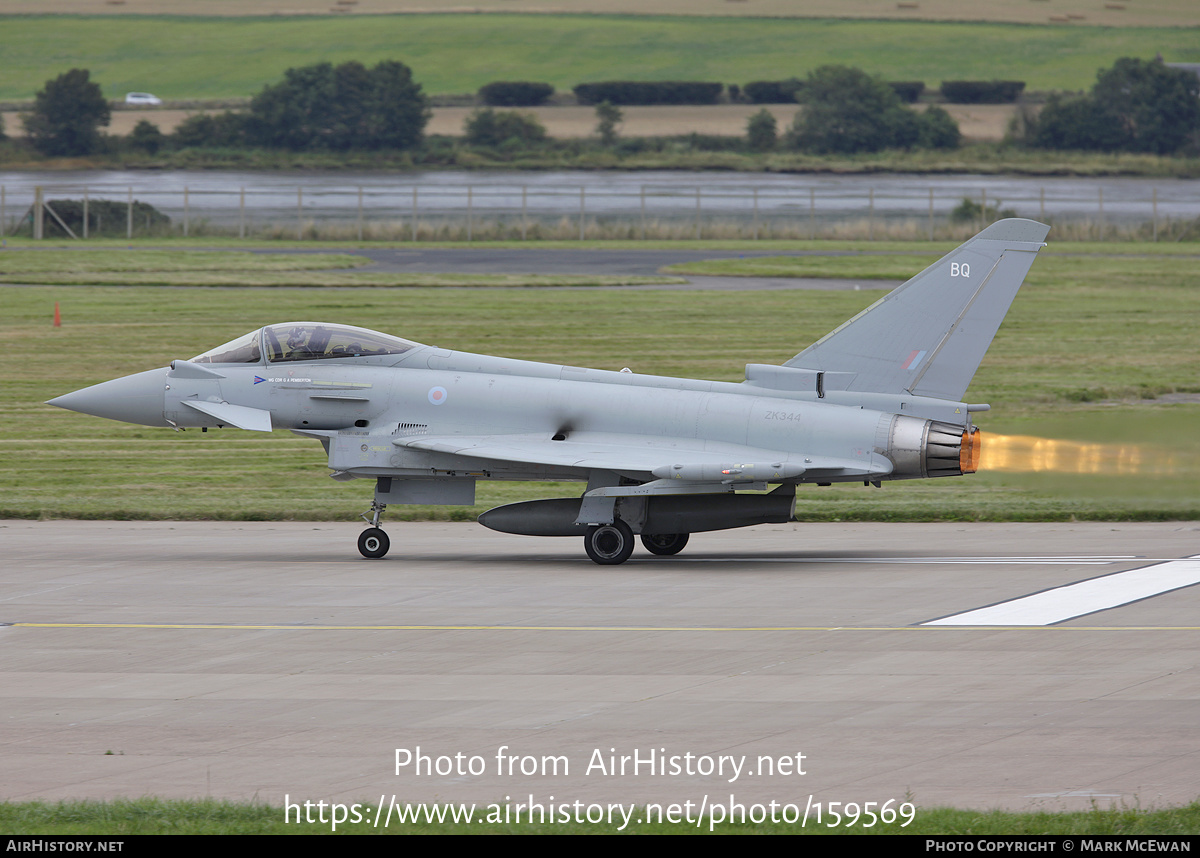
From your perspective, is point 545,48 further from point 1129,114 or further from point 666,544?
point 666,544

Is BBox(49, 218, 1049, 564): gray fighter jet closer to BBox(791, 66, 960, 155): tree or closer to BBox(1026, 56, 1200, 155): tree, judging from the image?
BBox(791, 66, 960, 155): tree

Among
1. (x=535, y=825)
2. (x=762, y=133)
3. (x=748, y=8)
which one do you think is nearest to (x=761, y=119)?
(x=762, y=133)

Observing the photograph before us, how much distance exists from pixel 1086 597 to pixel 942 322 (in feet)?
13.2

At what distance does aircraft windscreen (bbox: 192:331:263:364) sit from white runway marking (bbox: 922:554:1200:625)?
9.65 m

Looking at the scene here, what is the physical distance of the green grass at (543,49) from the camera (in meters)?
135

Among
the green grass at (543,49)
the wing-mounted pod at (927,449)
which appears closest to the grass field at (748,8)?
the green grass at (543,49)

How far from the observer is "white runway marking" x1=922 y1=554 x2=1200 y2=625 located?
13.8 metres

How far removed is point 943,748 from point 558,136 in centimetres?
10956

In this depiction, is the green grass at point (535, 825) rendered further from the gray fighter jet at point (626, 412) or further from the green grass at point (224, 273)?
the green grass at point (224, 273)

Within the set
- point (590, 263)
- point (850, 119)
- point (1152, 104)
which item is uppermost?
point (1152, 104)

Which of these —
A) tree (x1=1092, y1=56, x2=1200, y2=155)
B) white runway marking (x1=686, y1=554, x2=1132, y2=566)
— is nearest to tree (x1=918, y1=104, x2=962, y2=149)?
tree (x1=1092, y1=56, x2=1200, y2=155)

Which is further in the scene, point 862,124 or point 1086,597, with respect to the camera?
point 862,124

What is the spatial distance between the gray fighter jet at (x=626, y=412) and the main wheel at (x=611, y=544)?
0.02m

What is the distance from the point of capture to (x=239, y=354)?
1861 cm
